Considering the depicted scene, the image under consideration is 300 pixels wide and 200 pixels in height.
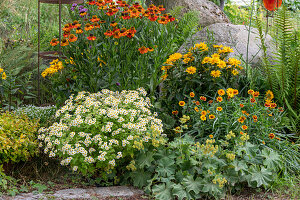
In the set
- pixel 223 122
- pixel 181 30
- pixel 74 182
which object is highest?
pixel 181 30

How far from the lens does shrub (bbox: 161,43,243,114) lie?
399 cm


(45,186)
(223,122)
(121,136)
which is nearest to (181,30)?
(223,122)

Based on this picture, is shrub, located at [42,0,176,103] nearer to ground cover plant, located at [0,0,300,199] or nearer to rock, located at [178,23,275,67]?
ground cover plant, located at [0,0,300,199]

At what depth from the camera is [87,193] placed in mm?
3043

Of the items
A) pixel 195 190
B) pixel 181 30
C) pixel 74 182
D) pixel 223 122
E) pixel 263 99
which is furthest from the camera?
pixel 181 30

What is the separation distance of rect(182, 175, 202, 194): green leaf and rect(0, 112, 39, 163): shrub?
144 cm

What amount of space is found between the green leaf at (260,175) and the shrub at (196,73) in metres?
1.16

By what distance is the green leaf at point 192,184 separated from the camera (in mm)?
2907

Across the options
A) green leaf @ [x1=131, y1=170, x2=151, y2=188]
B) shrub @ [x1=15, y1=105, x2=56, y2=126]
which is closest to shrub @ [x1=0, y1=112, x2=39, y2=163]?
shrub @ [x1=15, y1=105, x2=56, y2=126]

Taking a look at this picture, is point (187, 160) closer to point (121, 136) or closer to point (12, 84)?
point (121, 136)

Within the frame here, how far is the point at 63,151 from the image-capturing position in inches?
115

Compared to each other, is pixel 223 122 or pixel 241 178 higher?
pixel 223 122

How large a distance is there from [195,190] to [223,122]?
911mm

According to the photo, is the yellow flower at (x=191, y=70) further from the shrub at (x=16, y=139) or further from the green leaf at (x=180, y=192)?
the shrub at (x=16, y=139)
